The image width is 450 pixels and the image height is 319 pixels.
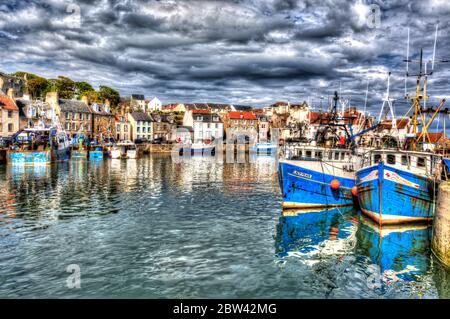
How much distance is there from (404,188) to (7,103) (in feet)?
286

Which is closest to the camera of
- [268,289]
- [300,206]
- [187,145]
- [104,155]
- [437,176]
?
[268,289]

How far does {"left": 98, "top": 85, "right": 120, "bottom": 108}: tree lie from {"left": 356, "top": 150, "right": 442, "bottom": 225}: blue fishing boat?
5270 inches

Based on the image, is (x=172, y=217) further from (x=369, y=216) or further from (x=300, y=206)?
(x=369, y=216)

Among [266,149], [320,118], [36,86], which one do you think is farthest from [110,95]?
[320,118]

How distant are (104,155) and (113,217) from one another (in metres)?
68.3

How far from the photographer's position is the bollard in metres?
16.2

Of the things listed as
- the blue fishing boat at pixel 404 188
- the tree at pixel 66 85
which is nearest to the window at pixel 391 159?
the blue fishing boat at pixel 404 188

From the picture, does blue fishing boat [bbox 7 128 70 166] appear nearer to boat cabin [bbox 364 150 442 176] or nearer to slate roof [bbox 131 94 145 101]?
boat cabin [bbox 364 150 442 176]

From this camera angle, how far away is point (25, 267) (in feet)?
55.1

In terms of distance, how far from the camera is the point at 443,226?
16.5m

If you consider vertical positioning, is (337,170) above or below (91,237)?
above

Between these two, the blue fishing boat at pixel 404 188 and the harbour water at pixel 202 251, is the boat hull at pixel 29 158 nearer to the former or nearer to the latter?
the harbour water at pixel 202 251
